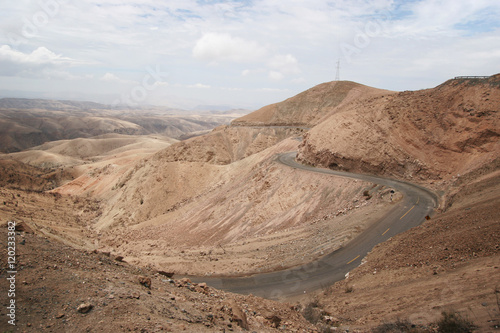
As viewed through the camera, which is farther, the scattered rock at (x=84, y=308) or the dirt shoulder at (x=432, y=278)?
the dirt shoulder at (x=432, y=278)

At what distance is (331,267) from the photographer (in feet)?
57.5

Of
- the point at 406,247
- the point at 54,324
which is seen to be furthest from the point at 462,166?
the point at 54,324

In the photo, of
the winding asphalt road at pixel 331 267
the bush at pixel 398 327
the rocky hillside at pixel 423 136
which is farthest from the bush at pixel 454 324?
the rocky hillside at pixel 423 136

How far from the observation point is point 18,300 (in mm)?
7566

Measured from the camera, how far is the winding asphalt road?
16328 mm

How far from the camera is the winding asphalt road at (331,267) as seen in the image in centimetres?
1633

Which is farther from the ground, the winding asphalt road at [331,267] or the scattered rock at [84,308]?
the scattered rock at [84,308]

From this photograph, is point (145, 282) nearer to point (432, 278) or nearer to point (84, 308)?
point (84, 308)

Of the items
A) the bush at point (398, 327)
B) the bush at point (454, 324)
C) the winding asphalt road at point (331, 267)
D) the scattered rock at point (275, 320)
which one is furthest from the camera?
the winding asphalt road at point (331, 267)

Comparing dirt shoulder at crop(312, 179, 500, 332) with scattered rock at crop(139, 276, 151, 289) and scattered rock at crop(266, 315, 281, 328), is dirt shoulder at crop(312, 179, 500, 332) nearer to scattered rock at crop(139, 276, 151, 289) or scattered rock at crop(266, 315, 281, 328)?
scattered rock at crop(266, 315, 281, 328)

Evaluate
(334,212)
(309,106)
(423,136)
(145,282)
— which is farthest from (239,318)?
(309,106)

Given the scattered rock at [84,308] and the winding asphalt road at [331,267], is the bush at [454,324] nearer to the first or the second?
the winding asphalt road at [331,267]

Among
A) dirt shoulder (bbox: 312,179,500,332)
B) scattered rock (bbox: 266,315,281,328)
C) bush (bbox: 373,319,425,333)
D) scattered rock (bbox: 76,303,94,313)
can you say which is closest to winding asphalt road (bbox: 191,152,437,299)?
dirt shoulder (bbox: 312,179,500,332)

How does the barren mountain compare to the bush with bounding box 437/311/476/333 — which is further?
the barren mountain
